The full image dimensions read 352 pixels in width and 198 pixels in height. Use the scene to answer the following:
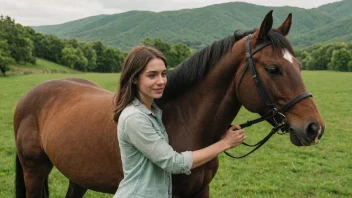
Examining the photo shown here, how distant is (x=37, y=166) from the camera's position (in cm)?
423

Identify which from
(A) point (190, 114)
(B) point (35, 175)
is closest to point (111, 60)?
(B) point (35, 175)

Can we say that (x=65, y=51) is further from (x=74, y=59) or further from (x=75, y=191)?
(x=75, y=191)

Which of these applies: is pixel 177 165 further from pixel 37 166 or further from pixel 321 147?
pixel 321 147

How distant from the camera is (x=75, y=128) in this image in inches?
142

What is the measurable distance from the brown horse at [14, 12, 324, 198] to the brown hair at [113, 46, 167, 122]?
0.64 meters

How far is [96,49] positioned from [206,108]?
285 feet

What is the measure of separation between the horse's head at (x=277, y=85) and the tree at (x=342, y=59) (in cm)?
7747

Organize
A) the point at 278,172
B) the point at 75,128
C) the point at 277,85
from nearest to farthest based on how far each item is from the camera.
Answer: the point at 277,85 → the point at 75,128 → the point at 278,172

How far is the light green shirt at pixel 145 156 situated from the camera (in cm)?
216

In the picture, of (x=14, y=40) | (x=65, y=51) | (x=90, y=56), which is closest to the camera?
(x=14, y=40)

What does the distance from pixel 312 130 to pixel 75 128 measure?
8.41 ft

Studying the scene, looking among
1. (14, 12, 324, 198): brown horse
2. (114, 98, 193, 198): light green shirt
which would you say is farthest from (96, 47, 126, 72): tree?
(114, 98, 193, 198): light green shirt

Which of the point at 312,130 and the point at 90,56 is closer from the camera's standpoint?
the point at 312,130

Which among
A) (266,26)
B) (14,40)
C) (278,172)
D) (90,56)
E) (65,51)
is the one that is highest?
(266,26)
